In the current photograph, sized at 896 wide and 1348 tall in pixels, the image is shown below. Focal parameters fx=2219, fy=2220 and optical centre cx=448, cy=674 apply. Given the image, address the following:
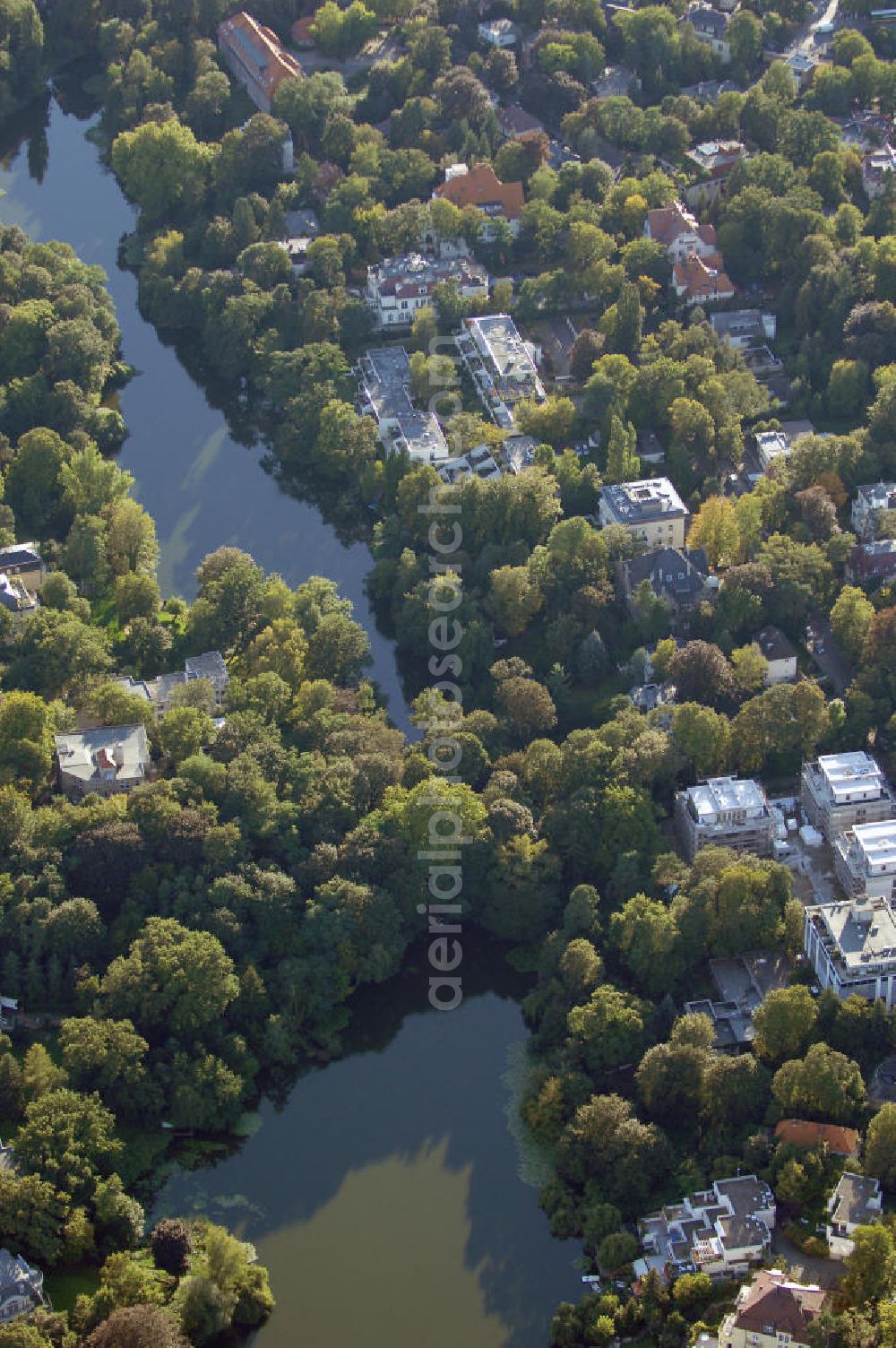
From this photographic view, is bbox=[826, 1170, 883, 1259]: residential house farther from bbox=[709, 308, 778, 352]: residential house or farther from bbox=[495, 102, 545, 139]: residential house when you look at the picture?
bbox=[495, 102, 545, 139]: residential house

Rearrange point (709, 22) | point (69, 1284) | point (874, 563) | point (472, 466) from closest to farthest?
point (69, 1284)
point (874, 563)
point (472, 466)
point (709, 22)

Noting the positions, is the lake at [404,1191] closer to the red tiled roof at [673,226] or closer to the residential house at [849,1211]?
the residential house at [849,1211]

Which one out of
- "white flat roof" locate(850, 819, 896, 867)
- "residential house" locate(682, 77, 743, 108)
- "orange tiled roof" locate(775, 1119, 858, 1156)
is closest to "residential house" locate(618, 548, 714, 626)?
"white flat roof" locate(850, 819, 896, 867)

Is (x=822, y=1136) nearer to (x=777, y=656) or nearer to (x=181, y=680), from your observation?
(x=777, y=656)

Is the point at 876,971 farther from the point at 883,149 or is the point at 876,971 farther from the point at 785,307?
the point at 883,149

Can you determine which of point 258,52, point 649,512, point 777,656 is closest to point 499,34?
point 258,52

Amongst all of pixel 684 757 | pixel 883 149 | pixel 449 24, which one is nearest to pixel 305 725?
pixel 684 757
